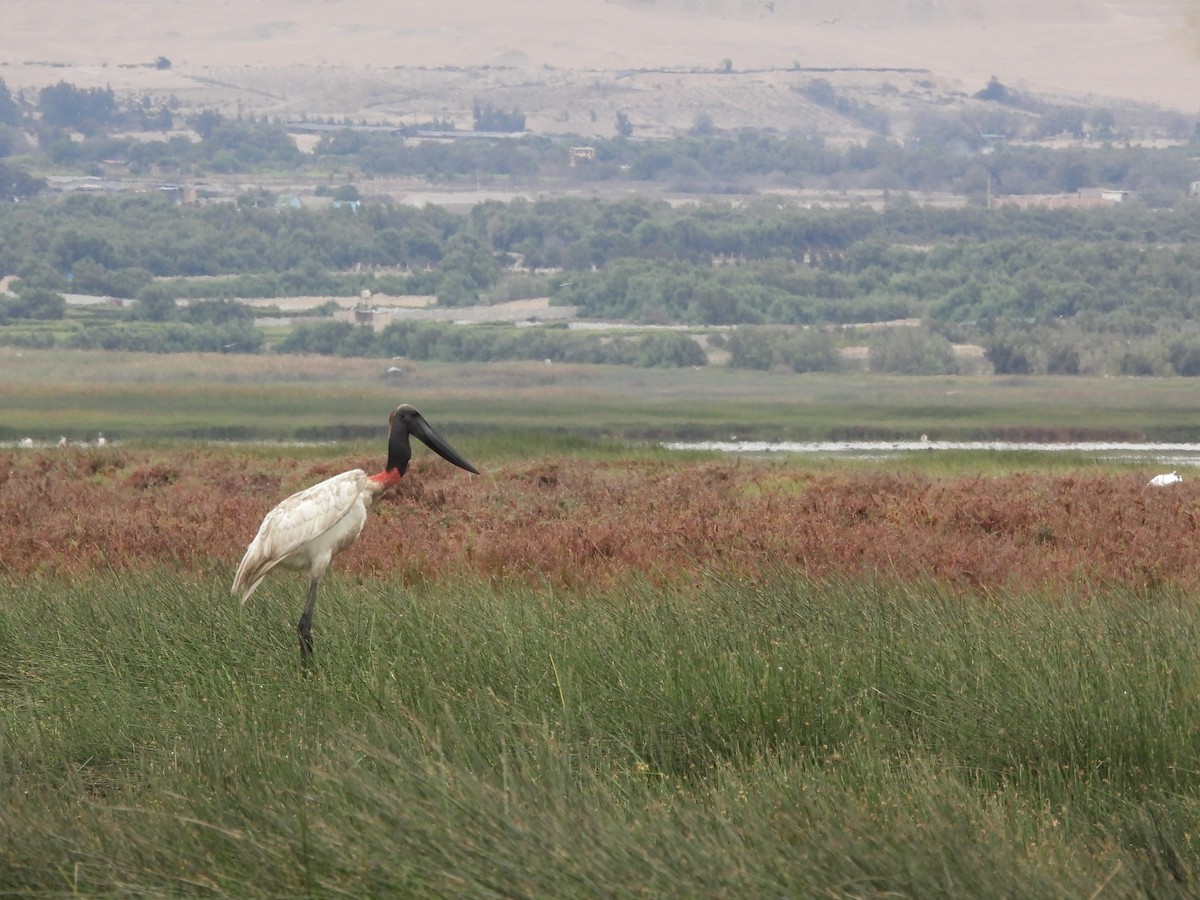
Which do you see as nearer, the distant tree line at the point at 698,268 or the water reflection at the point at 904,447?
the water reflection at the point at 904,447

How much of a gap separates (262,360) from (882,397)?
25072mm

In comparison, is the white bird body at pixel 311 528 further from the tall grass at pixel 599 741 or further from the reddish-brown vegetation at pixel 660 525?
the reddish-brown vegetation at pixel 660 525

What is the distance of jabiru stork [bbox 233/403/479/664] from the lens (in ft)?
33.7

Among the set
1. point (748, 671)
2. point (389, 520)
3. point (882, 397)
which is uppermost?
point (748, 671)

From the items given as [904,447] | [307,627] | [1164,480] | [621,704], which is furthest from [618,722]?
[904,447]

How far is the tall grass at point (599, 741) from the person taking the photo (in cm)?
612

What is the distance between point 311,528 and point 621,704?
8.33ft

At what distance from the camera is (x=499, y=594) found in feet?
39.3

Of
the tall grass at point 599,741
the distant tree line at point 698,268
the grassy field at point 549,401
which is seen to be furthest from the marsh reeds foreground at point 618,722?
the distant tree line at point 698,268

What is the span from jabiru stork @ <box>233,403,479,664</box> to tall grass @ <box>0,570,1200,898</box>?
306 mm

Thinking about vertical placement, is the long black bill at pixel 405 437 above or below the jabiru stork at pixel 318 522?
above

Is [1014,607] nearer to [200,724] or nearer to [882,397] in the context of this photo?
[200,724]

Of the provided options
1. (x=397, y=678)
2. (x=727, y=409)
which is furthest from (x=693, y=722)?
(x=727, y=409)

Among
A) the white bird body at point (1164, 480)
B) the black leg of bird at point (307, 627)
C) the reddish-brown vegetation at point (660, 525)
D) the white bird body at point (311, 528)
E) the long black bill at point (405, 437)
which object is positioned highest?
the long black bill at point (405, 437)
